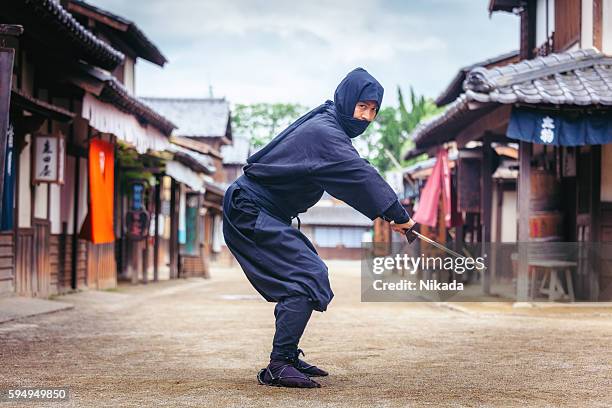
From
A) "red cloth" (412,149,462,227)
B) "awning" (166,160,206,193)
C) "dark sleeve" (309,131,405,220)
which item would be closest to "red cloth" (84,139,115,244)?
"awning" (166,160,206,193)

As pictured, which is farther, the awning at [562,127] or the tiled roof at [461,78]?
the tiled roof at [461,78]

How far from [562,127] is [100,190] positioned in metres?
7.49

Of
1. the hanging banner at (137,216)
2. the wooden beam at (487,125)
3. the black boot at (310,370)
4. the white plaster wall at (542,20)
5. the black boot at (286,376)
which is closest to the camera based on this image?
the black boot at (286,376)

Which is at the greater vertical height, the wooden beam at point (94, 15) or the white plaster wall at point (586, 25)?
the wooden beam at point (94, 15)

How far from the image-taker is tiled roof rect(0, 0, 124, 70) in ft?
32.9

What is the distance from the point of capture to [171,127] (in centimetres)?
1912

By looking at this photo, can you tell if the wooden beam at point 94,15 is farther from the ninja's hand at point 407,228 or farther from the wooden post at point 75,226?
the ninja's hand at point 407,228

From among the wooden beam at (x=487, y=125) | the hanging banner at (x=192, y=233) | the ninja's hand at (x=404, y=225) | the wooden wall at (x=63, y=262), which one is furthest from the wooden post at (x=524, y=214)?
the hanging banner at (x=192, y=233)

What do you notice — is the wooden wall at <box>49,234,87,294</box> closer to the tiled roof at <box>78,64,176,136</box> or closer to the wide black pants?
the tiled roof at <box>78,64,176,136</box>

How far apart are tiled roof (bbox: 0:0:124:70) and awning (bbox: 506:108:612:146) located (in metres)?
5.55

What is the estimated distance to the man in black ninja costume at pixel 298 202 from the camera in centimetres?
520

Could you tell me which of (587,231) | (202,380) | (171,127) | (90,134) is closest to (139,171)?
(171,127)

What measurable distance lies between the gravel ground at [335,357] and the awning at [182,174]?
947 cm

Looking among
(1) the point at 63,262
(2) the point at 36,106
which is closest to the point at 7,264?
(2) the point at 36,106
